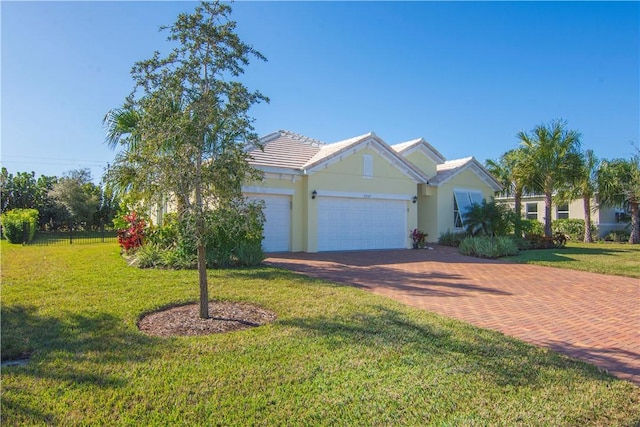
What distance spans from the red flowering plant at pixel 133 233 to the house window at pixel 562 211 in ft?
97.8

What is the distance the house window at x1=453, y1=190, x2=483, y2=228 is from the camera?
22.3 meters

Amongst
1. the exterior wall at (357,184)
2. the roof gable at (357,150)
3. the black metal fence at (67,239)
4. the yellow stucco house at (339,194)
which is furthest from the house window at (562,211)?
the black metal fence at (67,239)

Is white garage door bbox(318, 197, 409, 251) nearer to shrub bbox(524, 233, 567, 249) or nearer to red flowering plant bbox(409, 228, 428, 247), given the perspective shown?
red flowering plant bbox(409, 228, 428, 247)

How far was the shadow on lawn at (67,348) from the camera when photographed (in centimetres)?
399

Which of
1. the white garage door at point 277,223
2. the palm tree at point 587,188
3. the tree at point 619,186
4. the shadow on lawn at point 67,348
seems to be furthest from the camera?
the palm tree at point 587,188

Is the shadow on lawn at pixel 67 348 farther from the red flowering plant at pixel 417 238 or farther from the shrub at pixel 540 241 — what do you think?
the shrub at pixel 540 241

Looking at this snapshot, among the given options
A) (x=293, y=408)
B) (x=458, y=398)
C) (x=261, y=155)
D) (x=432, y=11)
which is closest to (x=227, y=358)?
(x=293, y=408)

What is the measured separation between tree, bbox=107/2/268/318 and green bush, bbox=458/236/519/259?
42.9ft

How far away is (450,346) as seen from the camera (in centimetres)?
521

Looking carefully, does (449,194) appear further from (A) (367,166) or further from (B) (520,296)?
(B) (520,296)

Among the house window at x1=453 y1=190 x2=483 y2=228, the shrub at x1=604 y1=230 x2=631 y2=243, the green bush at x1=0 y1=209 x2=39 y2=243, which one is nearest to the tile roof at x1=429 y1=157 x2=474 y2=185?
the house window at x1=453 y1=190 x2=483 y2=228

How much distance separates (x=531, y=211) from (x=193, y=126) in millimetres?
32067

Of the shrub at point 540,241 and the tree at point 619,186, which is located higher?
the tree at point 619,186

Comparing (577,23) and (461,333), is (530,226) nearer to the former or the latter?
(577,23)
